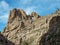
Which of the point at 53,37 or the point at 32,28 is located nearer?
the point at 53,37

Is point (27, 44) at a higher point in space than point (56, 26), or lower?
lower

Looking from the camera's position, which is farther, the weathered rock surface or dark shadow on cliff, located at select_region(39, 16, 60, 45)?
the weathered rock surface

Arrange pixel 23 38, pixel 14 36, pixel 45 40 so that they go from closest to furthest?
pixel 45 40 → pixel 23 38 → pixel 14 36

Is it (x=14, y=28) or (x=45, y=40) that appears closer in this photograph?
(x=45, y=40)

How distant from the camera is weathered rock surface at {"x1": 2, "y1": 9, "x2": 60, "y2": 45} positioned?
71.1 metres

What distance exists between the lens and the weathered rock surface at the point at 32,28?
71125 mm

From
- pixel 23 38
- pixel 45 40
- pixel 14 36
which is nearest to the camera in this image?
pixel 45 40

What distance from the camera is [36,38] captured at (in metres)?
85.8

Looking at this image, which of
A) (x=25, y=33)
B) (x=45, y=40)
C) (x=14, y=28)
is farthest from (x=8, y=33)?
(x=45, y=40)

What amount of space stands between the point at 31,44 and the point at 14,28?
80.0 ft

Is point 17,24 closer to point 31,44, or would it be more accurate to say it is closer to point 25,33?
point 25,33

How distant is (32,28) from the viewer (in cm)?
9719

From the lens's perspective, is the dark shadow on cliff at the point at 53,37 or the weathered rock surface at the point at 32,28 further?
the weathered rock surface at the point at 32,28

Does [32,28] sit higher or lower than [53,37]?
higher
